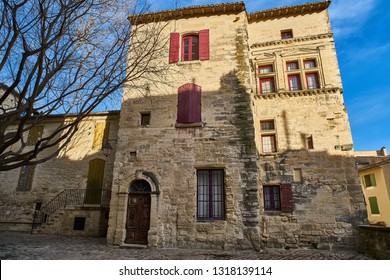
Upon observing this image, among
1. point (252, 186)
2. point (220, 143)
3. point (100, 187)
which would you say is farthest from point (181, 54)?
point (100, 187)

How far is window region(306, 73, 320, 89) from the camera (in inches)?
404

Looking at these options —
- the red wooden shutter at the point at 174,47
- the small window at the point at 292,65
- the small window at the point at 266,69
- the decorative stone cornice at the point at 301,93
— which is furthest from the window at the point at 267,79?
the red wooden shutter at the point at 174,47

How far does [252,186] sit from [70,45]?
6.50 meters

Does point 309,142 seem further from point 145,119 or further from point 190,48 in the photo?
Result: point 145,119

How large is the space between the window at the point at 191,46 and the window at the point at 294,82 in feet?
12.7

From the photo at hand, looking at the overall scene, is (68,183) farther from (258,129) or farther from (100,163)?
(258,129)

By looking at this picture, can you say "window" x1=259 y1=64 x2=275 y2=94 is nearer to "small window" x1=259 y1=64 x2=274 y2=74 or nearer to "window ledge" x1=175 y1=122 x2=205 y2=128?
"small window" x1=259 y1=64 x2=274 y2=74

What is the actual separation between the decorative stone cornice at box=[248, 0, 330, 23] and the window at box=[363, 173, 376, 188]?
1223cm

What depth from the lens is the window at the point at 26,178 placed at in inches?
477

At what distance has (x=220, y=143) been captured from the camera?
28.3 feet

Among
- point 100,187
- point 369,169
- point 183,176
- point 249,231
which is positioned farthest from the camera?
point 369,169

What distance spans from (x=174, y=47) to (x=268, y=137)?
560cm

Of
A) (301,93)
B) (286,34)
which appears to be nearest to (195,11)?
(286,34)

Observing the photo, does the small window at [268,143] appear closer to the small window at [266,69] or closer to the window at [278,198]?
the window at [278,198]
